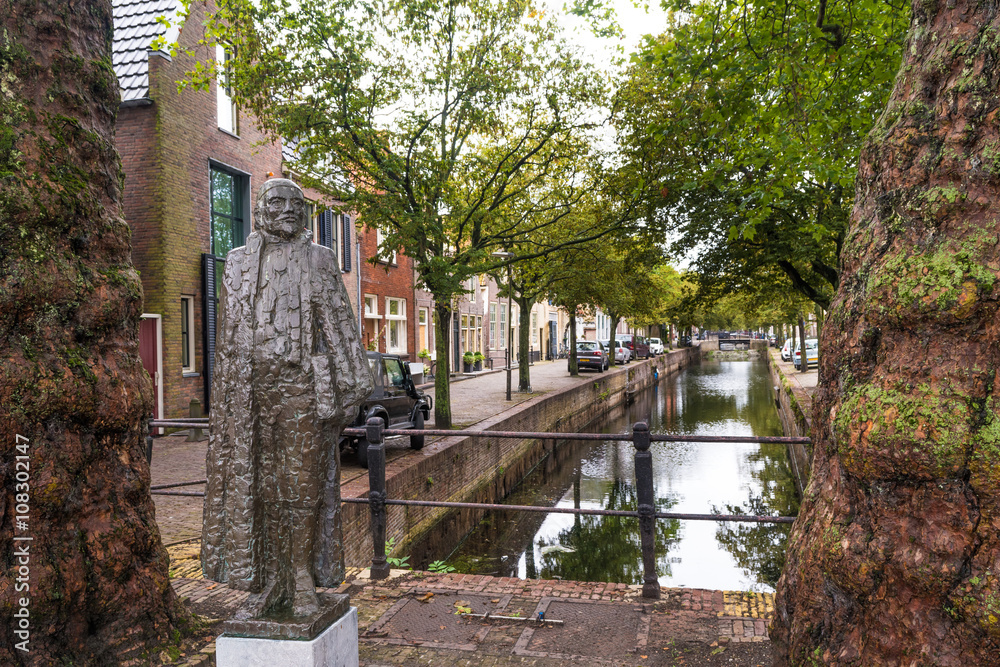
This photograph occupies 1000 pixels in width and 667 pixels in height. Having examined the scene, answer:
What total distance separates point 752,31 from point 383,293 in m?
18.3

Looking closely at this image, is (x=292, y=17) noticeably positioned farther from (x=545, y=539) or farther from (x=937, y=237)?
(x=937, y=237)

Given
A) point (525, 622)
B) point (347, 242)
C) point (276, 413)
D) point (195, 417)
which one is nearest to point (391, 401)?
point (195, 417)

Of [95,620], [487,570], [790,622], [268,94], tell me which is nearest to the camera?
[790,622]

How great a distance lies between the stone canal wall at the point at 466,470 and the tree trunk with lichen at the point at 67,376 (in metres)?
3.75

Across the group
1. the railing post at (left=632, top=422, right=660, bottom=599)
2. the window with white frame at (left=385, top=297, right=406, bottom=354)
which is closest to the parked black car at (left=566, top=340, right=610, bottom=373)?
the window with white frame at (left=385, top=297, right=406, bottom=354)

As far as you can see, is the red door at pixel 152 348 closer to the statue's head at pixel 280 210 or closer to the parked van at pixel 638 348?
the statue's head at pixel 280 210

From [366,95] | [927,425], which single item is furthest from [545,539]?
[927,425]

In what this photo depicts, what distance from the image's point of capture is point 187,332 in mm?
14633

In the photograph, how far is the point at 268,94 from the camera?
10.9m

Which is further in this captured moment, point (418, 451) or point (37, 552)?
point (418, 451)

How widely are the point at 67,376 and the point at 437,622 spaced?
7.84 feet

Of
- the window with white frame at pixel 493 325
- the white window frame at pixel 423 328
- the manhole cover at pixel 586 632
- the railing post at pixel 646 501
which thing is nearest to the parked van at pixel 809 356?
the window with white frame at pixel 493 325

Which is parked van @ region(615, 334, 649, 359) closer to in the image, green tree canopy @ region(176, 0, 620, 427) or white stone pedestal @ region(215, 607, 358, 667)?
green tree canopy @ region(176, 0, 620, 427)

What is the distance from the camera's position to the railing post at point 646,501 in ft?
14.1
